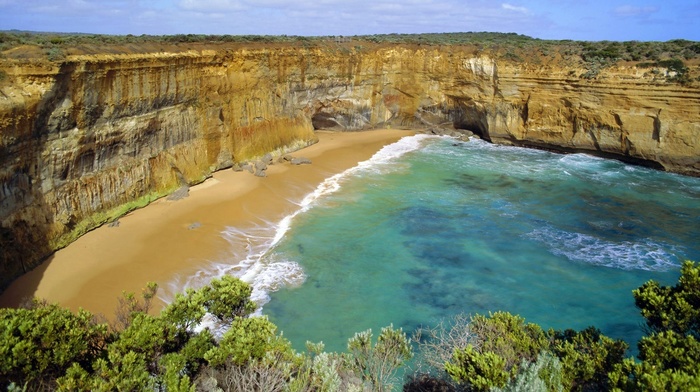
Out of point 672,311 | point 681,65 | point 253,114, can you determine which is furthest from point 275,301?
point 681,65

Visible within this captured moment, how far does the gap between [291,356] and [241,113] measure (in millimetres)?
21298

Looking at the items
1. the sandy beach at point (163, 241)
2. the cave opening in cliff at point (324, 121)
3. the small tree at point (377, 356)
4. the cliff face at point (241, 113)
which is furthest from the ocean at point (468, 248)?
the cave opening in cliff at point (324, 121)

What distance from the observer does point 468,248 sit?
2069 centimetres

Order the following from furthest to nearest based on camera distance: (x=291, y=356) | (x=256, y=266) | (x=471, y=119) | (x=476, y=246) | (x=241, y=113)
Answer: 1. (x=471, y=119)
2. (x=241, y=113)
3. (x=476, y=246)
4. (x=256, y=266)
5. (x=291, y=356)

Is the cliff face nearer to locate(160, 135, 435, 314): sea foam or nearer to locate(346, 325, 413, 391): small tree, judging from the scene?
locate(160, 135, 435, 314): sea foam

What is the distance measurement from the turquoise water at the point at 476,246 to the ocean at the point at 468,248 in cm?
6

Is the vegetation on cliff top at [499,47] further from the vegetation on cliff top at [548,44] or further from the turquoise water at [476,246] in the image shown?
the turquoise water at [476,246]

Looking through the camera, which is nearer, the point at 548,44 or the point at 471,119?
the point at 471,119

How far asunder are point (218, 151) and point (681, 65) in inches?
1135

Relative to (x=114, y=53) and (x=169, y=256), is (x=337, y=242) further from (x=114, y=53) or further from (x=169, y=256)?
(x=114, y=53)

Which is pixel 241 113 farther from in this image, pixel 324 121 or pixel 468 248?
pixel 468 248

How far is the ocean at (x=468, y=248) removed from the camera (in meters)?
16.3

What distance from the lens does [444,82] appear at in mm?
A: 39344

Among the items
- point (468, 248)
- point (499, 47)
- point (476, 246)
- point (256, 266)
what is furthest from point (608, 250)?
point (499, 47)
